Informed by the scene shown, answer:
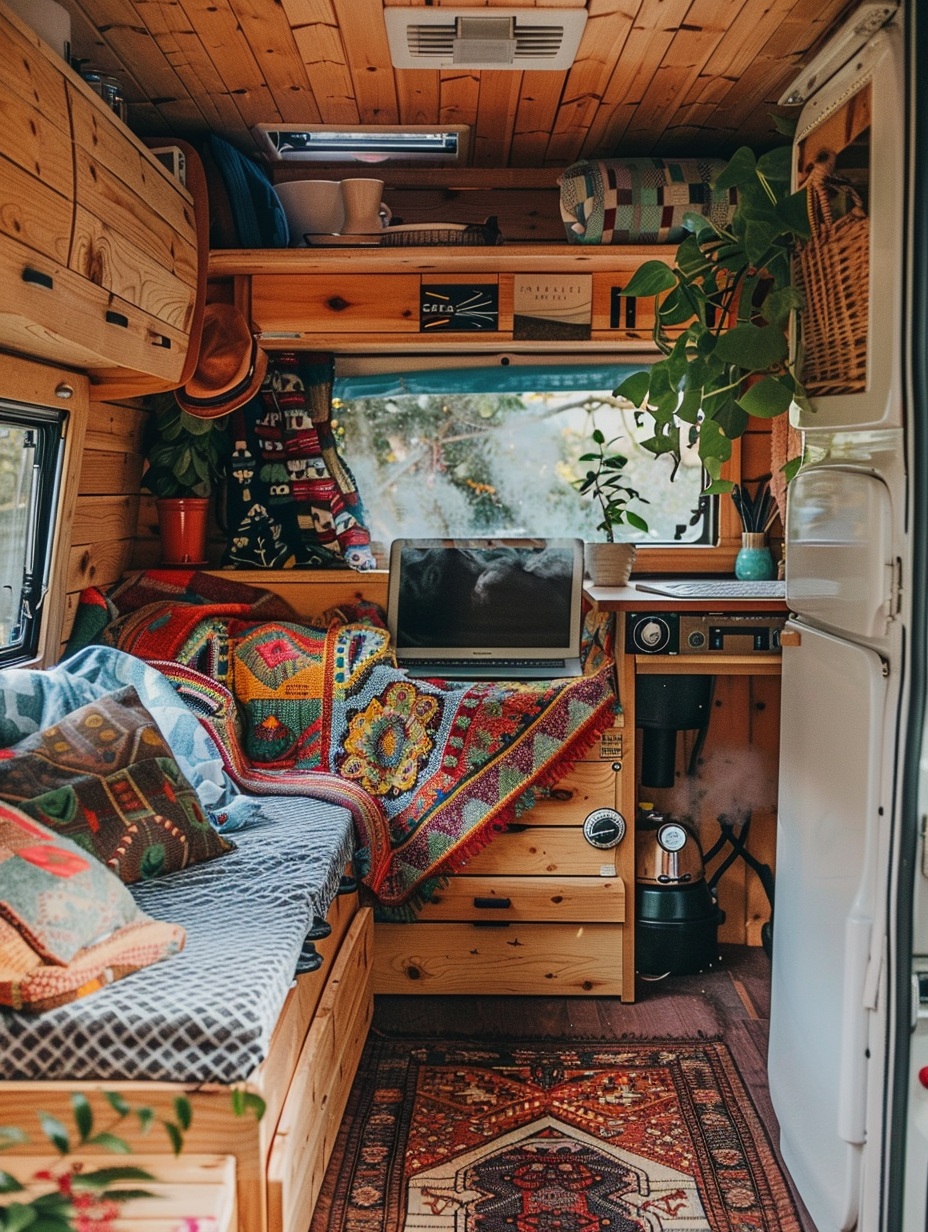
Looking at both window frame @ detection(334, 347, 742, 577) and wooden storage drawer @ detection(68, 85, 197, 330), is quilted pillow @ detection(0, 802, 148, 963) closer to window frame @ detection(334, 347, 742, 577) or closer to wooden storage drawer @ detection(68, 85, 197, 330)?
wooden storage drawer @ detection(68, 85, 197, 330)

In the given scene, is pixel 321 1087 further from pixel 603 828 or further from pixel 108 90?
pixel 108 90

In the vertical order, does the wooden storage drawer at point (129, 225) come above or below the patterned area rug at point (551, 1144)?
above

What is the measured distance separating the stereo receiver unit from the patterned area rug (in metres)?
0.94

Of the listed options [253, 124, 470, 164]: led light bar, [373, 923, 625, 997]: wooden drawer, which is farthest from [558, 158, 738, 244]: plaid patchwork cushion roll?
[373, 923, 625, 997]: wooden drawer

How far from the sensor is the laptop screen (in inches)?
121

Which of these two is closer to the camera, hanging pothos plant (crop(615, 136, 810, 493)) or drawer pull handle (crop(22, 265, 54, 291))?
drawer pull handle (crop(22, 265, 54, 291))

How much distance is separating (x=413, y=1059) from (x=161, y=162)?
2.17 metres

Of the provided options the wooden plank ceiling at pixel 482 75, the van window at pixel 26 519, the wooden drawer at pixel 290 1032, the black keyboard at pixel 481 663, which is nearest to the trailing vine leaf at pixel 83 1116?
the wooden drawer at pixel 290 1032

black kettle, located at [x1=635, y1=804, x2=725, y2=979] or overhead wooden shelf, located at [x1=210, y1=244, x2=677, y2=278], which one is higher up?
overhead wooden shelf, located at [x1=210, y1=244, x2=677, y2=278]

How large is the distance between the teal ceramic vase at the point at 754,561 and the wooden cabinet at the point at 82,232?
1.67 meters

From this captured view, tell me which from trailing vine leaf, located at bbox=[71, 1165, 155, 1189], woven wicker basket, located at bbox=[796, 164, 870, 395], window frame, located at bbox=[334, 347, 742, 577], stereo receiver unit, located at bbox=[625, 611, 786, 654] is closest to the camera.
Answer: trailing vine leaf, located at bbox=[71, 1165, 155, 1189]

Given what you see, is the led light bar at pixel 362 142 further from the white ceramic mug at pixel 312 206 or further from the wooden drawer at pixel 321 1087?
the wooden drawer at pixel 321 1087

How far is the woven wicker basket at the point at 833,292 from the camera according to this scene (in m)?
1.57

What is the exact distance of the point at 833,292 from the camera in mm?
1682
